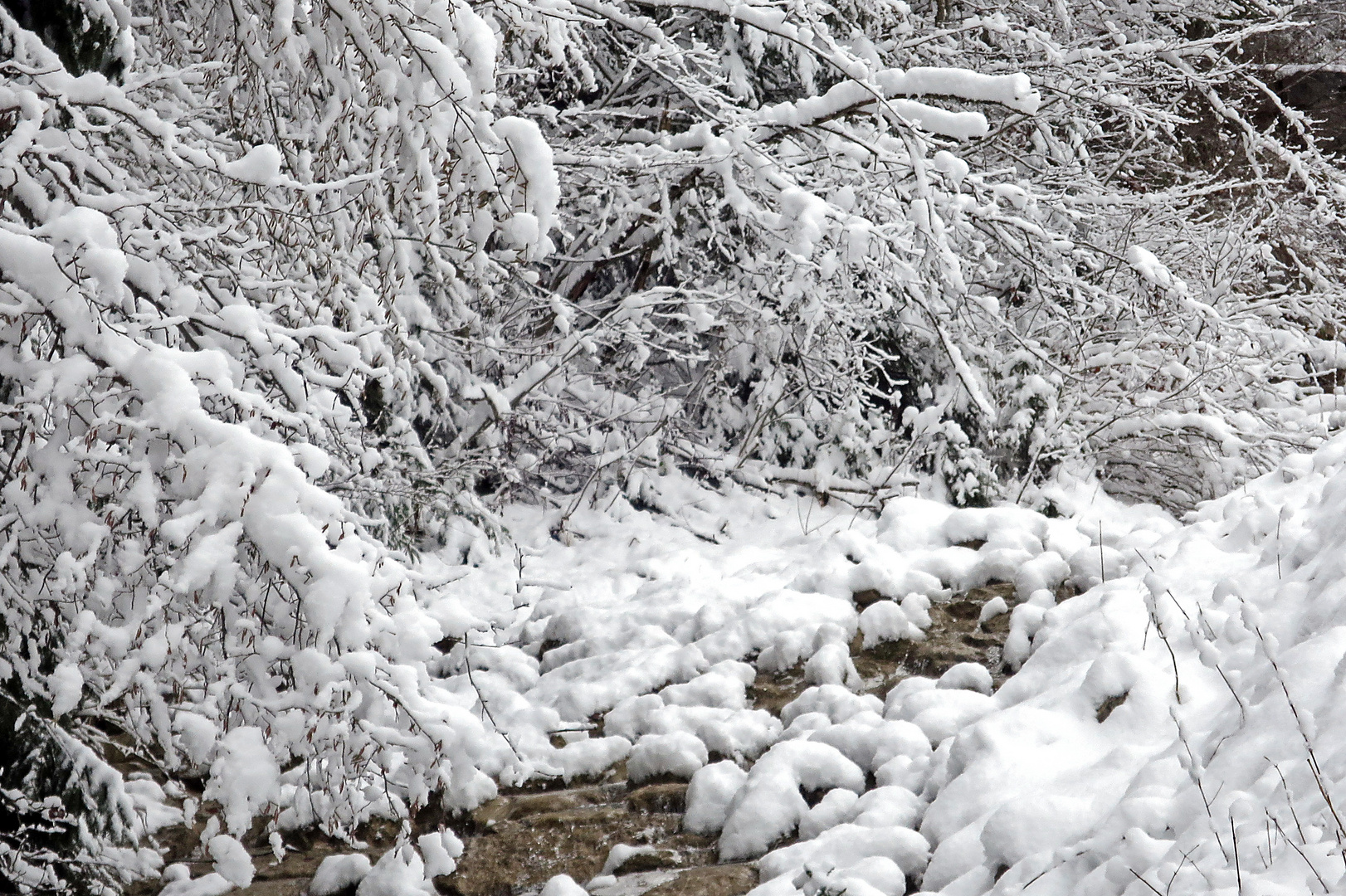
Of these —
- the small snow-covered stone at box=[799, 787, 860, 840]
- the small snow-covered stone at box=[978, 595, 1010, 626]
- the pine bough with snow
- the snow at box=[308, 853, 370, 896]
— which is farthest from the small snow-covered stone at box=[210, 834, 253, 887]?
the small snow-covered stone at box=[978, 595, 1010, 626]

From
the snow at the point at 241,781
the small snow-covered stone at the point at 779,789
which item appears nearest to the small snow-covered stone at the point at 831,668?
the small snow-covered stone at the point at 779,789

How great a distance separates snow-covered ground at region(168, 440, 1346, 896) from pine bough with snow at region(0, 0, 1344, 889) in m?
0.09

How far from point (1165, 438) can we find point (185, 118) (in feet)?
17.4

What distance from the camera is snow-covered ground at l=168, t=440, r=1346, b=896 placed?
2.28 meters

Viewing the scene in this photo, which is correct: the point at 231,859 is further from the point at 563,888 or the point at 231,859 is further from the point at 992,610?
the point at 992,610

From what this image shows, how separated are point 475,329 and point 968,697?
339 centimetres

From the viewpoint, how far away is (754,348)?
656 cm

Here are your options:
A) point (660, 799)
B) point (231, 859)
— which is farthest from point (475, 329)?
point (231, 859)

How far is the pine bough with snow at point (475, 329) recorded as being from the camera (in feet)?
7.57

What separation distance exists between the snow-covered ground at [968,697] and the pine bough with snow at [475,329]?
0.09m

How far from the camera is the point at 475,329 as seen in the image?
589cm

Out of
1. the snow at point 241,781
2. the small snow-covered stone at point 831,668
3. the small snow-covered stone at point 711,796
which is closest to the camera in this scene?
the snow at point 241,781

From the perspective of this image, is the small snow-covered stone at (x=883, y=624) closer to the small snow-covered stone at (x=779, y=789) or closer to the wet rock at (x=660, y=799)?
the small snow-covered stone at (x=779, y=789)

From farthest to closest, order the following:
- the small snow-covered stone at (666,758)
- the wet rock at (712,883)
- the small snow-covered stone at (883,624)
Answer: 1. the small snow-covered stone at (883,624)
2. the small snow-covered stone at (666,758)
3. the wet rock at (712,883)
